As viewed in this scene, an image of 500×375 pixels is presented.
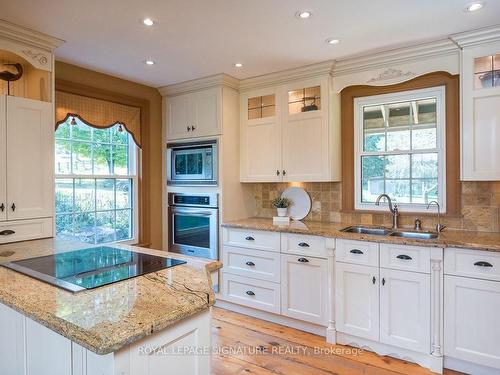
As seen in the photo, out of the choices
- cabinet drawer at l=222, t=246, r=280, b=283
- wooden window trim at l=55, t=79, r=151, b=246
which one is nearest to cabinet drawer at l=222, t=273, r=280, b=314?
cabinet drawer at l=222, t=246, r=280, b=283

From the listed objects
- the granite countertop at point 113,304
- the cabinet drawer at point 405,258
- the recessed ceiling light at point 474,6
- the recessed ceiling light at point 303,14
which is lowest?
the cabinet drawer at point 405,258

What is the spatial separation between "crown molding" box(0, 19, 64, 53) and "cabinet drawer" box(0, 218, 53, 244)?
1256 mm

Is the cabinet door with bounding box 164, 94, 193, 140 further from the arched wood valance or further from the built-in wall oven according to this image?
the built-in wall oven

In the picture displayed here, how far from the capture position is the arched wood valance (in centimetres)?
300

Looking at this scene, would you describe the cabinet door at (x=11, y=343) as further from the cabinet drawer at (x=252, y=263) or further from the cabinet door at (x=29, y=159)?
the cabinet drawer at (x=252, y=263)

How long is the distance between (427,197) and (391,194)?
30cm

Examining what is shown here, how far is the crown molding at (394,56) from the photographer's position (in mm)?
2594

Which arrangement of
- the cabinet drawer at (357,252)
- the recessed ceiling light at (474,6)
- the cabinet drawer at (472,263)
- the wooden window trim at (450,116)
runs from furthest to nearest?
the wooden window trim at (450,116), the cabinet drawer at (357,252), the cabinet drawer at (472,263), the recessed ceiling light at (474,6)

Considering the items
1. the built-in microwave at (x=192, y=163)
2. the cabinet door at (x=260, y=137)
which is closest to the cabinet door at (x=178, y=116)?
the built-in microwave at (x=192, y=163)

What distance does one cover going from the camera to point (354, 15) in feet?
7.14

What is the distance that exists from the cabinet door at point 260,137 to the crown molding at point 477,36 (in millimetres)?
1589

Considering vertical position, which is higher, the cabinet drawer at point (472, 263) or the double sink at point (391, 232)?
the double sink at point (391, 232)

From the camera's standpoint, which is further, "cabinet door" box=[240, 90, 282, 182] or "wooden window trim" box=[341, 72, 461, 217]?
"cabinet door" box=[240, 90, 282, 182]

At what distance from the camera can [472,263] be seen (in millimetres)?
2182
